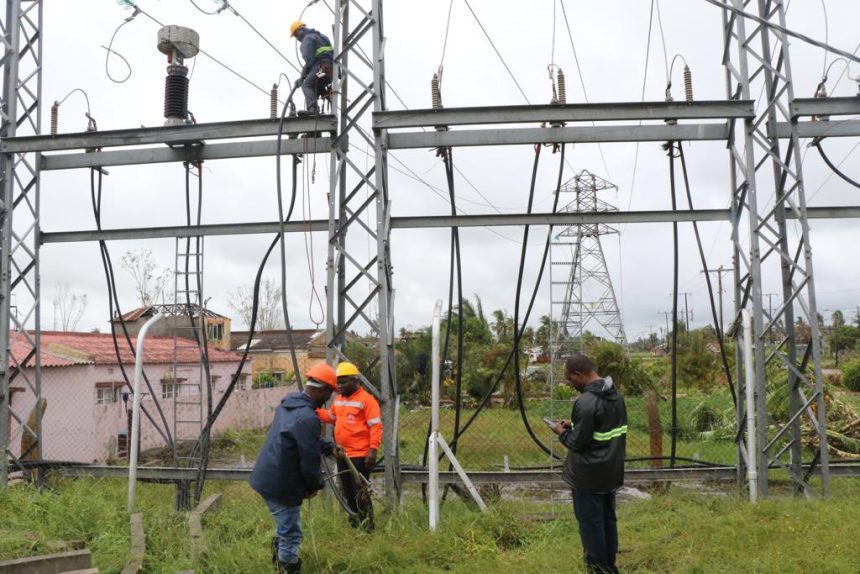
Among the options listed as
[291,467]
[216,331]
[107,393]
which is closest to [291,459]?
[291,467]

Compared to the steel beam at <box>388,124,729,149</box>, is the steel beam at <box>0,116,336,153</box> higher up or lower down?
higher up

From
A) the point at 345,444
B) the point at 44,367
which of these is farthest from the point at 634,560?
the point at 44,367

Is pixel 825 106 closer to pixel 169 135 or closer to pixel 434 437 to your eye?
pixel 434 437

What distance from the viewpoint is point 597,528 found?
472 cm

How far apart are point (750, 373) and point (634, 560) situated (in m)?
2.37

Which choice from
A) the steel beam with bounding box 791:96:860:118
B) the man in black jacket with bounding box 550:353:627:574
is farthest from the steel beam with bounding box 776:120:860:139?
the man in black jacket with bounding box 550:353:627:574

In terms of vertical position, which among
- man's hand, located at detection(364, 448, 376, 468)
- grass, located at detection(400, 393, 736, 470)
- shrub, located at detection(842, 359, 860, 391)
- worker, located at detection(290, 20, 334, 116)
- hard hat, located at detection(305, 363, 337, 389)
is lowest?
grass, located at detection(400, 393, 736, 470)

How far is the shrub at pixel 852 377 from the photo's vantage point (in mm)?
24220

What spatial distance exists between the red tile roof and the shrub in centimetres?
2257

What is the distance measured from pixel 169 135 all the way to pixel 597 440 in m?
5.88

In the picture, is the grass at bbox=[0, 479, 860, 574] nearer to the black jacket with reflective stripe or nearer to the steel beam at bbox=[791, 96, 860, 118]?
the black jacket with reflective stripe

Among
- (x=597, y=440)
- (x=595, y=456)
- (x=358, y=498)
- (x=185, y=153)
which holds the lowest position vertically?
(x=358, y=498)

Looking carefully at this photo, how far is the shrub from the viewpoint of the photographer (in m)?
24.2

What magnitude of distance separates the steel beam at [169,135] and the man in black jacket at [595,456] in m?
4.16
